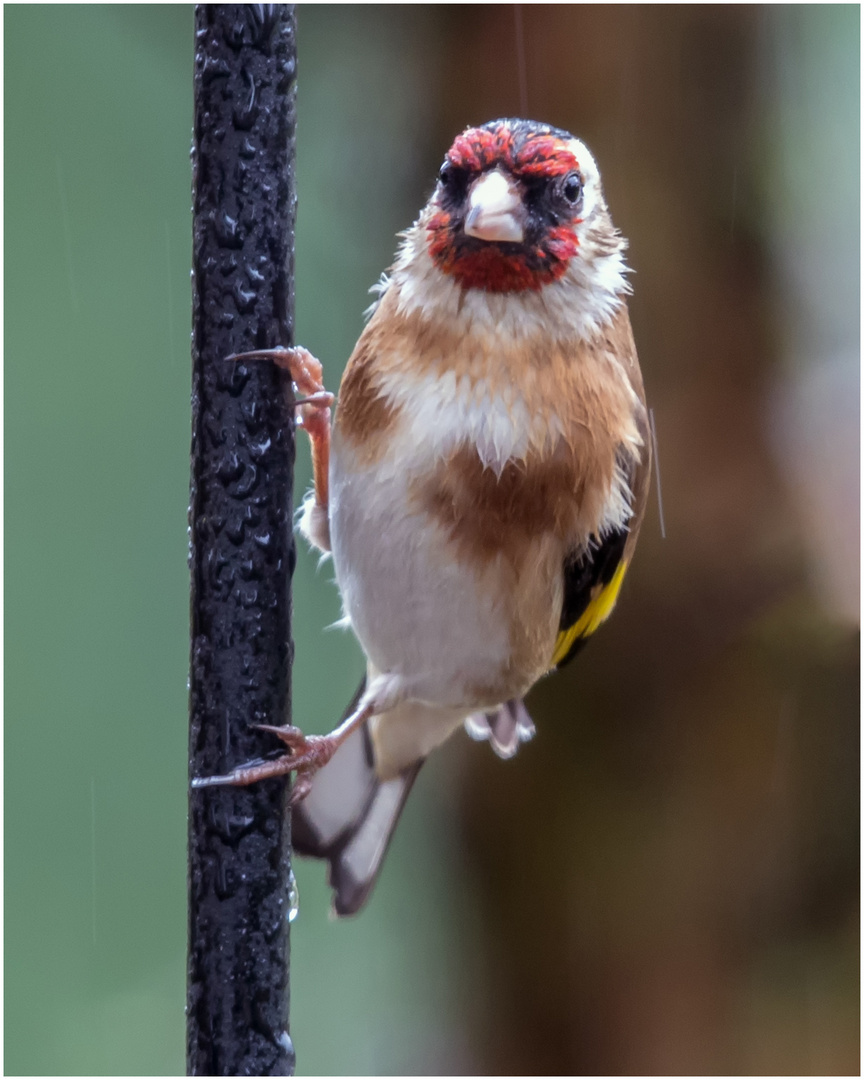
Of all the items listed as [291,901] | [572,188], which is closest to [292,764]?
[291,901]

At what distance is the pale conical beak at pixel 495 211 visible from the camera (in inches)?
74.5

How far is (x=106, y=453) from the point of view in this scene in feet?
12.8

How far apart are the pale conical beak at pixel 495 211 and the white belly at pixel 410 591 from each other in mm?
420

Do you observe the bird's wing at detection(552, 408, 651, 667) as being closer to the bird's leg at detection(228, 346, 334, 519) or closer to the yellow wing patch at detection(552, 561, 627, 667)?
the yellow wing patch at detection(552, 561, 627, 667)

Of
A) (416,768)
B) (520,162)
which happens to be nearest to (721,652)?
(416,768)

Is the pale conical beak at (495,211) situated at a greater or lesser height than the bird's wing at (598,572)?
greater

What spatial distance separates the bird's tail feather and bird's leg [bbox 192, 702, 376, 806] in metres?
0.56

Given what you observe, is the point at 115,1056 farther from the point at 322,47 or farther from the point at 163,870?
the point at 322,47

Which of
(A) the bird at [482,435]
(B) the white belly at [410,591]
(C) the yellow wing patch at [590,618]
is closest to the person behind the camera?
(A) the bird at [482,435]

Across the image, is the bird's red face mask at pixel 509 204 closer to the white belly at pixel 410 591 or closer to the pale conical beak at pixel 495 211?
the pale conical beak at pixel 495 211

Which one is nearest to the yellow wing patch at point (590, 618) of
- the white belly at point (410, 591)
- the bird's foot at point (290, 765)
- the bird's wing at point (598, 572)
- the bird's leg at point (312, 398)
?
the bird's wing at point (598, 572)

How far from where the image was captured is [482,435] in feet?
6.61

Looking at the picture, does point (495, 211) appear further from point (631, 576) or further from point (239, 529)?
point (631, 576)

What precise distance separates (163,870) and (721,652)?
1919 millimetres
